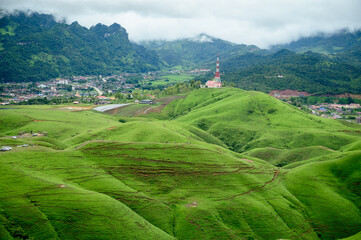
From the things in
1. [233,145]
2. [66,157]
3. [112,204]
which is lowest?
[233,145]

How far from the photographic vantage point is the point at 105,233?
56.7 meters

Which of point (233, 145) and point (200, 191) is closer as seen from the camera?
point (200, 191)

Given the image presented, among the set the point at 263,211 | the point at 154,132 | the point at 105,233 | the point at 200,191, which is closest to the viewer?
the point at 105,233

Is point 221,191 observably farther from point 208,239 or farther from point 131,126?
point 131,126

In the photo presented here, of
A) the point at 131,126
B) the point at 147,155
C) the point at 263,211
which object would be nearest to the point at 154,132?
the point at 131,126

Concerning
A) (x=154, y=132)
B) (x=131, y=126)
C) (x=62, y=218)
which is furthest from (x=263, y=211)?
(x=131, y=126)

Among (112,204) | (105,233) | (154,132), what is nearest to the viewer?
(105,233)

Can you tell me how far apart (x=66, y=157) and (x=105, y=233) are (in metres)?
34.7

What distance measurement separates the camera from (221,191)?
82500mm

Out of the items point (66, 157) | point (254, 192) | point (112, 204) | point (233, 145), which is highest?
point (66, 157)

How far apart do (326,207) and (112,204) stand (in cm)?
6238

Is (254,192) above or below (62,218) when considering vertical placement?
below

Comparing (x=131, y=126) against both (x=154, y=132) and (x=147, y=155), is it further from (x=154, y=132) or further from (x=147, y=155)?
(x=147, y=155)

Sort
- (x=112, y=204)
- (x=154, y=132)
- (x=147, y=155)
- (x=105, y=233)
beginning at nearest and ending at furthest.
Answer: (x=105, y=233)
(x=112, y=204)
(x=147, y=155)
(x=154, y=132)
